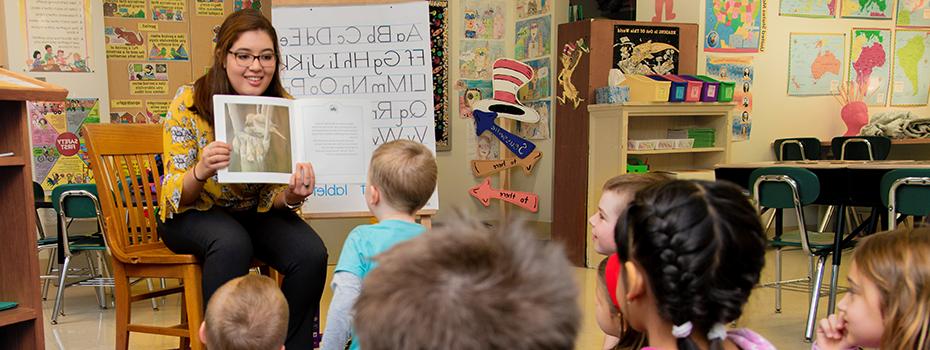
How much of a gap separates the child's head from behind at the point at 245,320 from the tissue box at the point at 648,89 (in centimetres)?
377

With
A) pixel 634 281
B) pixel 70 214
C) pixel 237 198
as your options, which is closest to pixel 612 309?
pixel 634 281

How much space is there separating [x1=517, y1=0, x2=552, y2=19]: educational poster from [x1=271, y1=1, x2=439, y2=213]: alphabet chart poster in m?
3.09

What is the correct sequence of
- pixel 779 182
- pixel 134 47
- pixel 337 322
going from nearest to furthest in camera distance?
1. pixel 337 322
2. pixel 779 182
3. pixel 134 47

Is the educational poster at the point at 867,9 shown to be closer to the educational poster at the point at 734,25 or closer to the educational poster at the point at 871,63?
the educational poster at the point at 871,63

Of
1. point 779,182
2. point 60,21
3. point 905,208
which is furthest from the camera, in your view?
point 60,21

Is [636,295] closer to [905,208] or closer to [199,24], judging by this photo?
[905,208]

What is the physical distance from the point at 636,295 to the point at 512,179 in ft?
17.8

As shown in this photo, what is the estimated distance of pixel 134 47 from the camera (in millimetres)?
4836

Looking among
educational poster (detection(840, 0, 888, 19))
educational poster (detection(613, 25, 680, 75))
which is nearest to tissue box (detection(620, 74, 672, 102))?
educational poster (detection(613, 25, 680, 75))

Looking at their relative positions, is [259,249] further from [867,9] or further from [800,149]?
[867,9]

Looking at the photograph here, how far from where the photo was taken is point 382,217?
1840 mm

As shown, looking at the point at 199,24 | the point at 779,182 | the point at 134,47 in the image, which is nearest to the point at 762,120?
the point at 779,182

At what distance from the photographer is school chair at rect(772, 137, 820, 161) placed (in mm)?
5633

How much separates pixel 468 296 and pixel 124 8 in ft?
15.9
